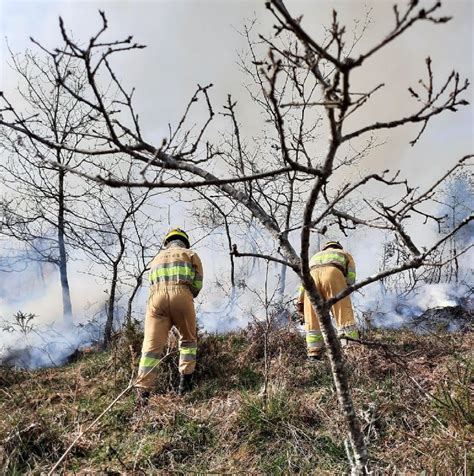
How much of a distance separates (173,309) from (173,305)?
1.9 inches

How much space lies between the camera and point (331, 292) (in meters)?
5.77

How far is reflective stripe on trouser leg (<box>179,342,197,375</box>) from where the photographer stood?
5012mm

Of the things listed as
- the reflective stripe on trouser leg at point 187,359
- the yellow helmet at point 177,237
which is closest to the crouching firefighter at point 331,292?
the reflective stripe on trouser leg at point 187,359

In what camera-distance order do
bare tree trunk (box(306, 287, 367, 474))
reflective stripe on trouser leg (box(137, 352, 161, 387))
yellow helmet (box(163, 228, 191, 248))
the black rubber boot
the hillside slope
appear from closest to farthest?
bare tree trunk (box(306, 287, 367, 474)) → the hillside slope → reflective stripe on trouser leg (box(137, 352, 161, 387)) → the black rubber boot → yellow helmet (box(163, 228, 191, 248))

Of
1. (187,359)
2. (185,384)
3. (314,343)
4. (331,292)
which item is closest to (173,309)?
(187,359)

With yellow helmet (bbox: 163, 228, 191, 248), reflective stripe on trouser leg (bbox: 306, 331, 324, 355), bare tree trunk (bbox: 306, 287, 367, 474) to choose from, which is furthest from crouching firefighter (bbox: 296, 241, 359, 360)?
bare tree trunk (bbox: 306, 287, 367, 474)

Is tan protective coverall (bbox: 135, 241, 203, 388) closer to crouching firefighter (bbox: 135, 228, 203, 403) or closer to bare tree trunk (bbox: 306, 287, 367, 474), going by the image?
crouching firefighter (bbox: 135, 228, 203, 403)

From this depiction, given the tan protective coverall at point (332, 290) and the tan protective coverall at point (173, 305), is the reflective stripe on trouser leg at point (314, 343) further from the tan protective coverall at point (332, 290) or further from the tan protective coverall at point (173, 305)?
the tan protective coverall at point (173, 305)

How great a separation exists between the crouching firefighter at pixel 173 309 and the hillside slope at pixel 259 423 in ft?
0.98

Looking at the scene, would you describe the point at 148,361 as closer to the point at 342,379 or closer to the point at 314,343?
the point at 314,343

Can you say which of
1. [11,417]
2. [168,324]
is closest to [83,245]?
[168,324]

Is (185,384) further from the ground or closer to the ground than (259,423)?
further from the ground

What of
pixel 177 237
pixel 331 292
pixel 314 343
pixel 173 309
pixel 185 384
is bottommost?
pixel 185 384

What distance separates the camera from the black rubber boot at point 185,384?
494cm
